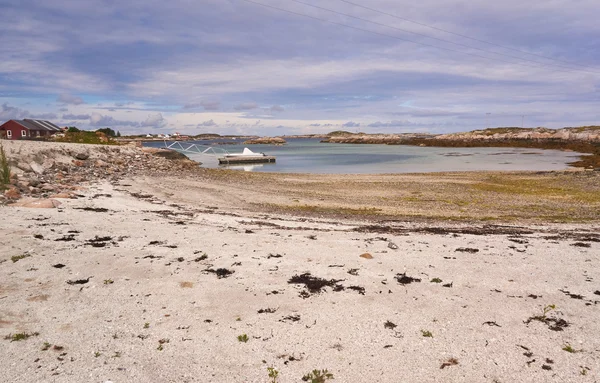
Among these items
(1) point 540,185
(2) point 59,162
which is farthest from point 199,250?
(1) point 540,185

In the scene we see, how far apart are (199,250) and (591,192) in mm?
29716

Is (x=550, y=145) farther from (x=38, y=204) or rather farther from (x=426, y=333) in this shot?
(x=38, y=204)

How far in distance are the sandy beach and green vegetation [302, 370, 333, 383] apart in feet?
0.40

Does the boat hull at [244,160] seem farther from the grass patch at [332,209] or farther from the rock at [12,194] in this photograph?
the rock at [12,194]

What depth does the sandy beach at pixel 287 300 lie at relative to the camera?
5.77m

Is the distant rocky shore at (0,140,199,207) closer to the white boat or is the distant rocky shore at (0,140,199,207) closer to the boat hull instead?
the boat hull

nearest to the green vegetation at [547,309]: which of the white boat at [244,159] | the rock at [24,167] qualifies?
the rock at [24,167]

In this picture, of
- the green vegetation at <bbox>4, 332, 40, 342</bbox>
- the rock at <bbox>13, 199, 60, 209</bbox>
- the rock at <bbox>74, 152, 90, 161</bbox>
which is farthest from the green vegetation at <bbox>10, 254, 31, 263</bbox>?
the rock at <bbox>74, 152, 90, 161</bbox>

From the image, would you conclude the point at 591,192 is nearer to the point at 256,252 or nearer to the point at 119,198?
the point at 256,252

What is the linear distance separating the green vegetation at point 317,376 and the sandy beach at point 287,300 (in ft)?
0.40

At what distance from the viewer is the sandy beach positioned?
577 cm

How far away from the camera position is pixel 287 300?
7941mm

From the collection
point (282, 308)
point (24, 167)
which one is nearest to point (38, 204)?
point (282, 308)

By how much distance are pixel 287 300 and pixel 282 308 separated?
1.17 ft
